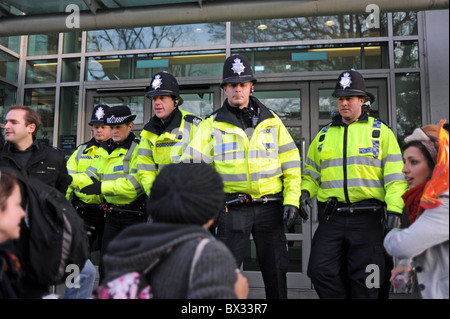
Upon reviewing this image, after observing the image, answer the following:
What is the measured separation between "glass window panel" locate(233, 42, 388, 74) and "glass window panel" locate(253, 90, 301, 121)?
300 mm

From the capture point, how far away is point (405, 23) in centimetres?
560

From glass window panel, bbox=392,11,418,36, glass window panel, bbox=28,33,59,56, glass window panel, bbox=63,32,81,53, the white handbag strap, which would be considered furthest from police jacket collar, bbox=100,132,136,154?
glass window panel, bbox=392,11,418,36

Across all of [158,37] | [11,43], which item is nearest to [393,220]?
[158,37]

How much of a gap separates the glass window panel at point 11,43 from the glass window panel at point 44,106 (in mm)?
665

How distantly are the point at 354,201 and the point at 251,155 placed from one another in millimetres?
924

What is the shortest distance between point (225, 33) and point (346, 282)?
12.7 ft

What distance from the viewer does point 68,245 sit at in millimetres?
2523

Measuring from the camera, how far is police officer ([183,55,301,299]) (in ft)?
11.5

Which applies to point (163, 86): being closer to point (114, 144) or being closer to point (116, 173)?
point (114, 144)

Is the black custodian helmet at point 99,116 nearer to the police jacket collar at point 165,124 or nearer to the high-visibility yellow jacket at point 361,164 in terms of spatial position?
the police jacket collar at point 165,124

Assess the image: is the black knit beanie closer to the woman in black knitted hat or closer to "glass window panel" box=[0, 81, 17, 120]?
the woman in black knitted hat

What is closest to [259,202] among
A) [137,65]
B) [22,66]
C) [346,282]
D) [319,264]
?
[319,264]

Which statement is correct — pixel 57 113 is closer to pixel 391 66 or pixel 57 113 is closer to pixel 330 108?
pixel 330 108

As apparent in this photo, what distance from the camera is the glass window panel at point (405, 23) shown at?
5.57 m
